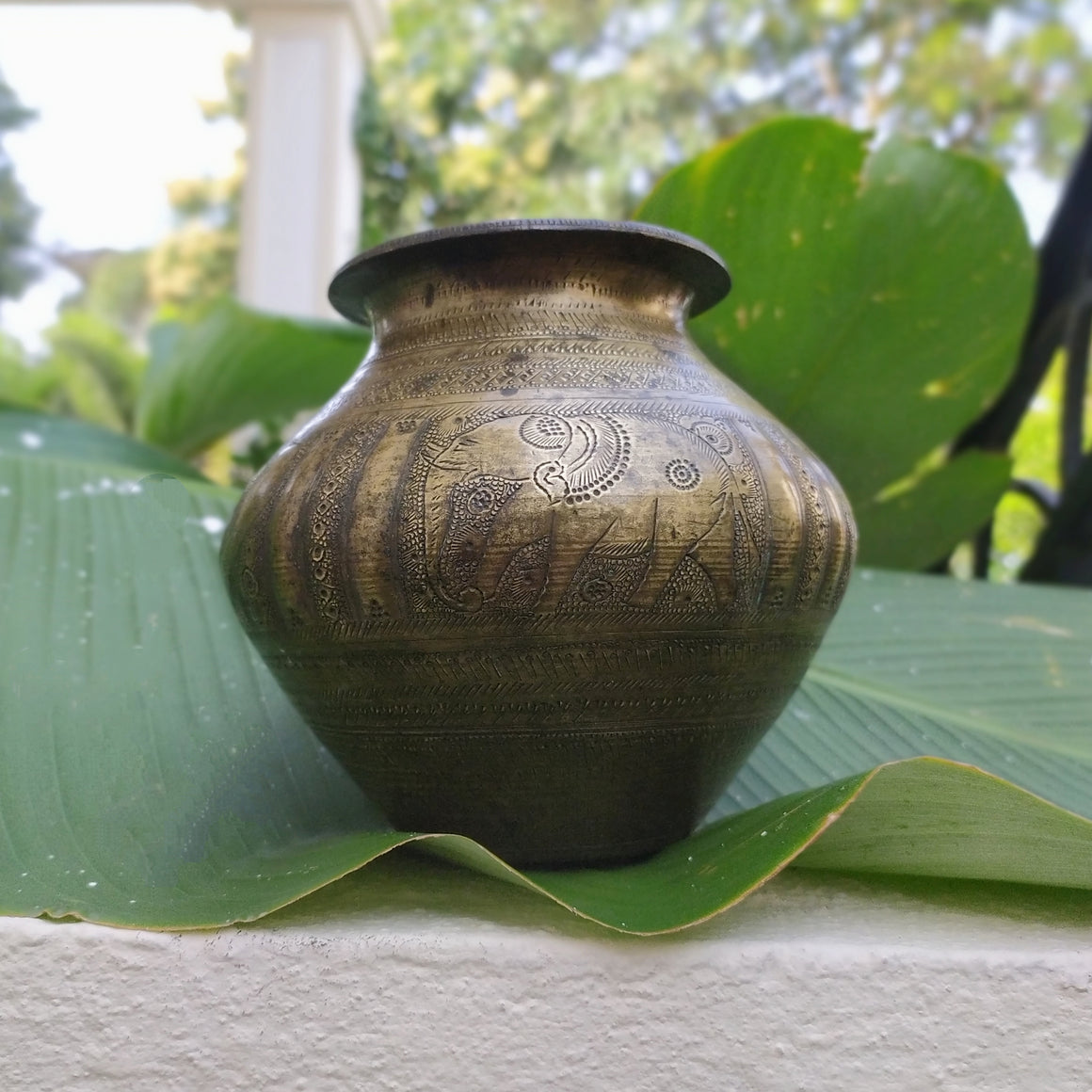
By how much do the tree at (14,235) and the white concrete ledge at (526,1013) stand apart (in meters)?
6.40

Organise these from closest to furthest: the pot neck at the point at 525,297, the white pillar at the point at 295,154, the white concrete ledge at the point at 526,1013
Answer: the white concrete ledge at the point at 526,1013 → the pot neck at the point at 525,297 → the white pillar at the point at 295,154

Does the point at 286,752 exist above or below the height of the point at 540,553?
below

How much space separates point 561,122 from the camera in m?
9.96

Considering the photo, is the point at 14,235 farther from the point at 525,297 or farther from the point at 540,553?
the point at 540,553

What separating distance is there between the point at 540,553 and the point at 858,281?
82 centimetres

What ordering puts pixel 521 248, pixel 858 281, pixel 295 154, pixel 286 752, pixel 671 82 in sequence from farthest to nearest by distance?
pixel 671 82 < pixel 295 154 < pixel 858 281 < pixel 286 752 < pixel 521 248

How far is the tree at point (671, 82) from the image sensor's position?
29.5 feet

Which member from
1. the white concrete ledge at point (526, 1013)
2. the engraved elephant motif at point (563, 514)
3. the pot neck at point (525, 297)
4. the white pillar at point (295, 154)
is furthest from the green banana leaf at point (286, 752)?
the white pillar at point (295, 154)

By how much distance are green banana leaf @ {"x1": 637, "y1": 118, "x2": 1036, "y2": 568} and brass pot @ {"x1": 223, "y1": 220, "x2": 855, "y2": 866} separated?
0.43 m

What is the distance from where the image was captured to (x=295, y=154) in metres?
4.25

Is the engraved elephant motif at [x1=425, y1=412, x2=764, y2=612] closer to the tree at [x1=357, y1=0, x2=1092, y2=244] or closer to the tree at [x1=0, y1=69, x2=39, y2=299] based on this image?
the tree at [x1=0, y1=69, x2=39, y2=299]

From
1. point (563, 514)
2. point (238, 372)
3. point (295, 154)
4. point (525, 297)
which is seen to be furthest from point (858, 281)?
point (295, 154)

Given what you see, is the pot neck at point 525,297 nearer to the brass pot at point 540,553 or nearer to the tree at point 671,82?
the brass pot at point 540,553

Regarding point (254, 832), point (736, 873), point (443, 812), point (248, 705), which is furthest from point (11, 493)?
point (736, 873)
